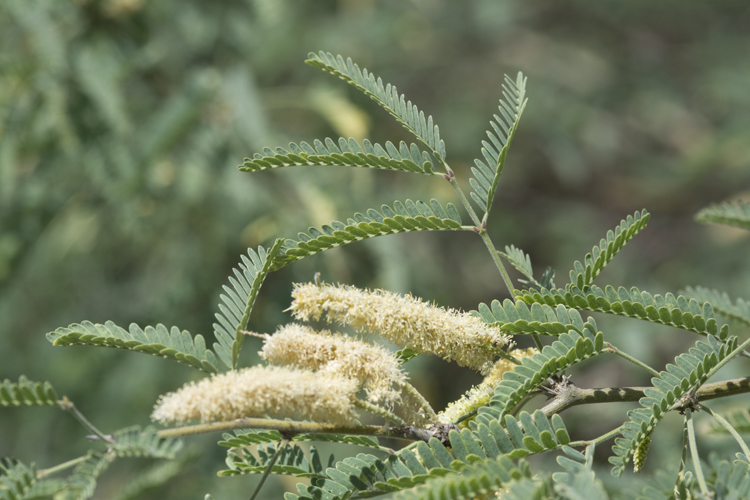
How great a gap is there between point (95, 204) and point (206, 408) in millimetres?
2578

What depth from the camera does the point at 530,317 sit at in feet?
4.06

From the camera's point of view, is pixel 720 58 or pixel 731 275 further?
pixel 720 58

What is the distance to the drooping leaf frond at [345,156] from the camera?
1.31m

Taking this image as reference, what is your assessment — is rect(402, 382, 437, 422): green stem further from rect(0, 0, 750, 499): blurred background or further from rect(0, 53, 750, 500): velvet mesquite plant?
rect(0, 0, 750, 499): blurred background

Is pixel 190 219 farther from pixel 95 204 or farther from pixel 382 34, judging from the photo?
pixel 382 34

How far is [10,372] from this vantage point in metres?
3.69

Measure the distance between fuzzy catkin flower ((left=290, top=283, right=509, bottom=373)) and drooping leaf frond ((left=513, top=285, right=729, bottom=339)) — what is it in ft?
0.52

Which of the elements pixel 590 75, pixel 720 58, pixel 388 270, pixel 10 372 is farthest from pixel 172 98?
pixel 720 58

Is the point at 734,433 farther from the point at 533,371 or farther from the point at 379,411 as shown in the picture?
the point at 379,411

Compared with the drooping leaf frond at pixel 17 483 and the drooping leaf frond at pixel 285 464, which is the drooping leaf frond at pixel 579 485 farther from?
the drooping leaf frond at pixel 17 483

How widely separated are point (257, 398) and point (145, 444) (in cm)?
23

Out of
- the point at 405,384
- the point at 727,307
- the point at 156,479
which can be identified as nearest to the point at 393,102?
the point at 405,384

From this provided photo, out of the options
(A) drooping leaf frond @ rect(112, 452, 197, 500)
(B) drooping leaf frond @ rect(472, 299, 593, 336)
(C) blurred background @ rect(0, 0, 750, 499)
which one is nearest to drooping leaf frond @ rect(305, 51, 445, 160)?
(B) drooping leaf frond @ rect(472, 299, 593, 336)

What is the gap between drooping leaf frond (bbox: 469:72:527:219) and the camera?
4.31 ft
